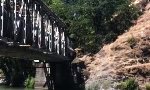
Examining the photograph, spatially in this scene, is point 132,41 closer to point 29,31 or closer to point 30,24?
point 30,24

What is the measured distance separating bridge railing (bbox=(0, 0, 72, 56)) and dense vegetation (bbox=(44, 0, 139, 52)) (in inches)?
240

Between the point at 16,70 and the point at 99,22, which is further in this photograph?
the point at 16,70

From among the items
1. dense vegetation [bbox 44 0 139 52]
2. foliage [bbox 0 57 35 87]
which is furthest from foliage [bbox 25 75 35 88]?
dense vegetation [bbox 44 0 139 52]

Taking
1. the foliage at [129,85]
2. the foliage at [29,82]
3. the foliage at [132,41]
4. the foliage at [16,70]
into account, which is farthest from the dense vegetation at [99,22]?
the foliage at [129,85]

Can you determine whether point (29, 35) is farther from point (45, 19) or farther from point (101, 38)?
point (101, 38)

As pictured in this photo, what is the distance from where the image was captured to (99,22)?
165 feet

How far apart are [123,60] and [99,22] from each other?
1010 centimetres

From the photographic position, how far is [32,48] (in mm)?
30422

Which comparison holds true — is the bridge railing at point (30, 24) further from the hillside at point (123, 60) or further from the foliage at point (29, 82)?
the foliage at point (29, 82)

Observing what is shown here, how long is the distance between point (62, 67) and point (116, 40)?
7933 mm

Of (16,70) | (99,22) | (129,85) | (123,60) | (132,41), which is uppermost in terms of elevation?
(99,22)

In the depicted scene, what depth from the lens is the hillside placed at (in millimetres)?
38688

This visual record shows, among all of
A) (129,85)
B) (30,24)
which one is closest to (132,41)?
(129,85)

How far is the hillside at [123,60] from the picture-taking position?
38.7m
